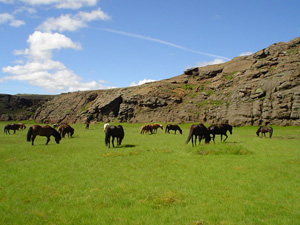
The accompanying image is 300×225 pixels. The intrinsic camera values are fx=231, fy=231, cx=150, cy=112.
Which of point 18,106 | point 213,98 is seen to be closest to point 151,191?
point 213,98

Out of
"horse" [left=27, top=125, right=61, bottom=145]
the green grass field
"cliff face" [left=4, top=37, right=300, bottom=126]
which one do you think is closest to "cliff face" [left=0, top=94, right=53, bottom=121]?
"cliff face" [left=4, top=37, right=300, bottom=126]

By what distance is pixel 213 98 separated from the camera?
66625 mm

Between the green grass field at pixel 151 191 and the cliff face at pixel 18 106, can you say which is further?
the cliff face at pixel 18 106

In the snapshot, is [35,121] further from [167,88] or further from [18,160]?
[18,160]

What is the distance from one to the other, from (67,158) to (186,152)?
8781 millimetres

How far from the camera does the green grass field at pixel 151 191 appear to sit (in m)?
7.11

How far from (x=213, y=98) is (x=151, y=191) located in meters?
60.7

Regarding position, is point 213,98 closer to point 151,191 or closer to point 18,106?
point 151,191

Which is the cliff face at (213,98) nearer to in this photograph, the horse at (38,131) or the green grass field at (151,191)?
the green grass field at (151,191)

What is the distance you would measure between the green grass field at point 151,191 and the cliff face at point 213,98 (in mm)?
38916

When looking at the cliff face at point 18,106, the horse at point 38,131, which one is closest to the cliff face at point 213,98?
the cliff face at point 18,106

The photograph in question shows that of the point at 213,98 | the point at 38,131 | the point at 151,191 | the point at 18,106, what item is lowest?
the point at 151,191

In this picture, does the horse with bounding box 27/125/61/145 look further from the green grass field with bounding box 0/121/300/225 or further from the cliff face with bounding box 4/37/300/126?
the cliff face with bounding box 4/37/300/126

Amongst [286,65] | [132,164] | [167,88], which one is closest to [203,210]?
[132,164]
